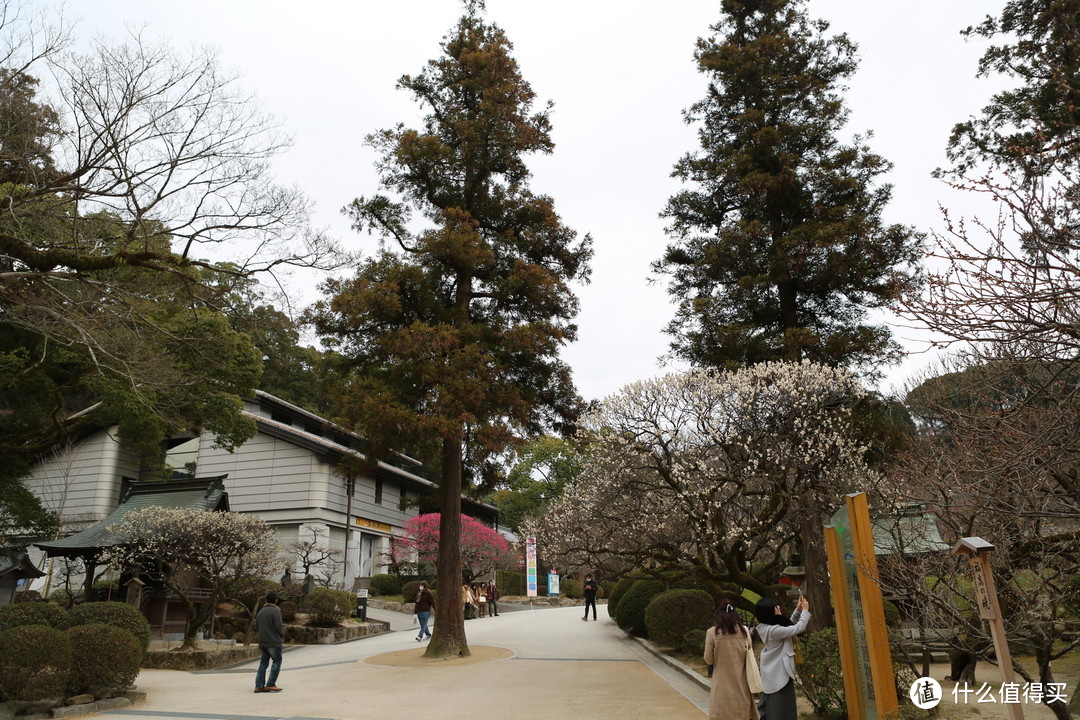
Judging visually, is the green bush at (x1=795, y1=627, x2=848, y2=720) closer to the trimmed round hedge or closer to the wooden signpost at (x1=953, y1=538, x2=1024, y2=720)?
the wooden signpost at (x1=953, y1=538, x2=1024, y2=720)

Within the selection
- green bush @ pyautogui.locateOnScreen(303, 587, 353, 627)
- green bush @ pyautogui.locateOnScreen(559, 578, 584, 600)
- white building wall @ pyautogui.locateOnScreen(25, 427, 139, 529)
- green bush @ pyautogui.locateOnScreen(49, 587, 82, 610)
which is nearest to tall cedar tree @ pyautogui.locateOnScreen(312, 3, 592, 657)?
green bush @ pyautogui.locateOnScreen(303, 587, 353, 627)

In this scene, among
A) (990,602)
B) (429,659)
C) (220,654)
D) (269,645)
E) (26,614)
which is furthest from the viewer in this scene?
(220,654)

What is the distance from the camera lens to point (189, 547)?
57.0ft

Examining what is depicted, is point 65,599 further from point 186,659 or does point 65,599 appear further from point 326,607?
point 186,659

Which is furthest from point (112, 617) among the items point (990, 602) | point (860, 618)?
point (990, 602)

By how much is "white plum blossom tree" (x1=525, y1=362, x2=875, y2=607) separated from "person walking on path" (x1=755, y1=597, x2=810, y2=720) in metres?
5.39

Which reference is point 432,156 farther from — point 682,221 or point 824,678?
point 824,678

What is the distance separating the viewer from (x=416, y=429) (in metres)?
14.9

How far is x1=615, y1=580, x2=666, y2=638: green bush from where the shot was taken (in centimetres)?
1892

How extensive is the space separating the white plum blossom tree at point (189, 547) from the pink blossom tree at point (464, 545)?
15933mm

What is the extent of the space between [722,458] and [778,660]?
6866mm

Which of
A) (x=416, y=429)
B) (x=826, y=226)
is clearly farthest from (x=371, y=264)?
(x=826, y=226)

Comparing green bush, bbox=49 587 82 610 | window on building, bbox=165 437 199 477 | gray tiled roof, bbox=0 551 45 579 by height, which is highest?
window on building, bbox=165 437 199 477

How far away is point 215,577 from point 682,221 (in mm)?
15542
